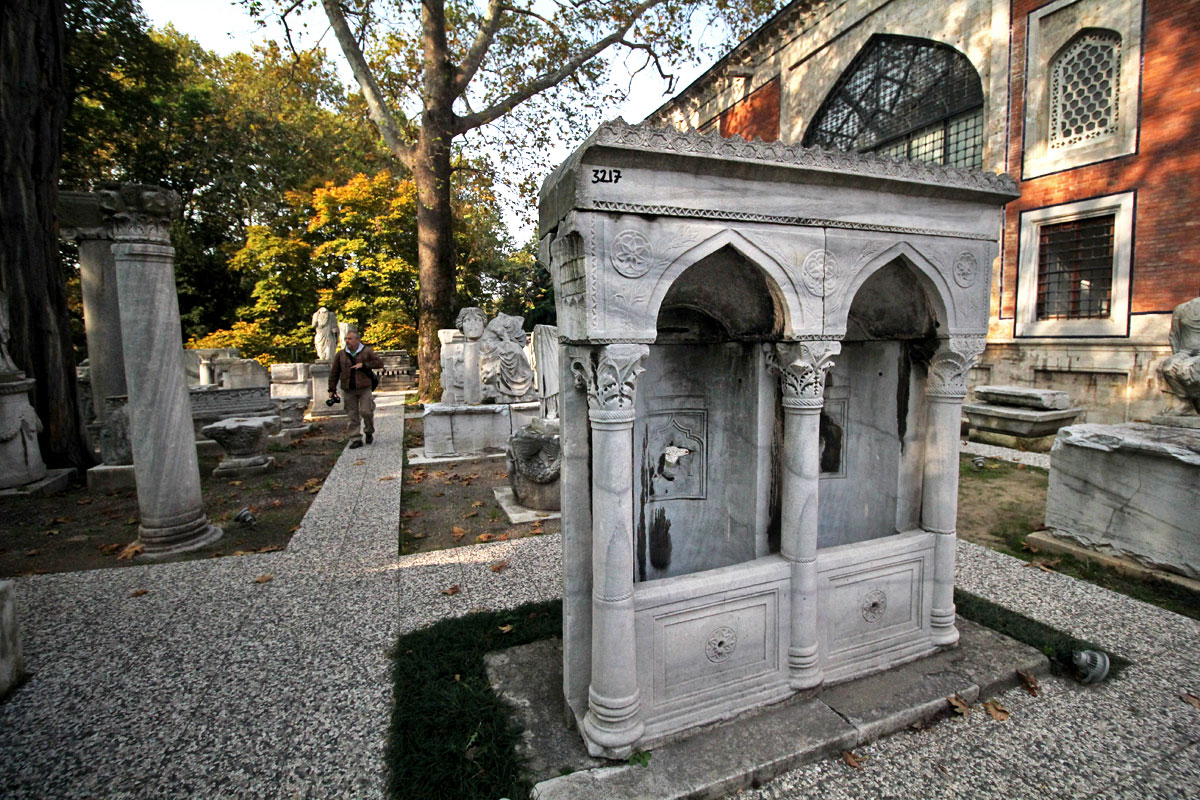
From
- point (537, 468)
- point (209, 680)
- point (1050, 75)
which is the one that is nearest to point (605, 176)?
point (209, 680)

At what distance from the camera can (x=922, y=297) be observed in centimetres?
347

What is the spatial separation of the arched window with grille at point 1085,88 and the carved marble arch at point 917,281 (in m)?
10.7

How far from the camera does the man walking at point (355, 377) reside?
955cm

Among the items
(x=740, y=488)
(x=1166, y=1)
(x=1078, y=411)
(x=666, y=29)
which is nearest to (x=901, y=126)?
(x=1166, y=1)

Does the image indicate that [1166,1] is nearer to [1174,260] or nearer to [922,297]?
[1174,260]

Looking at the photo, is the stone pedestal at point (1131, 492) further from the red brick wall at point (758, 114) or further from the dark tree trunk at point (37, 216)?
the red brick wall at point (758, 114)

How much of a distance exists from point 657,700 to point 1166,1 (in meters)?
13.5

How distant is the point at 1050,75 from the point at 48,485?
17.8m

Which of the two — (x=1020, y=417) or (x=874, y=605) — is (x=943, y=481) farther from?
(x=1020, y=417)

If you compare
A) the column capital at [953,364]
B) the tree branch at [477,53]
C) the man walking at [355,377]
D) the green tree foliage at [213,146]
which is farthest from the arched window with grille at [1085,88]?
the green tree foliage at [213,146]

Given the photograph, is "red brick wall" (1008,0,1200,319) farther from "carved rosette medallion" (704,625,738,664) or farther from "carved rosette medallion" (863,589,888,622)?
"carved rosette medallion" (704,625,738,664)

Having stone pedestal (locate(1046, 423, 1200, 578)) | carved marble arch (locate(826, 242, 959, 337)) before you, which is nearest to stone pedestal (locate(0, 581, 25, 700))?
carved marble arch (locate(826, 242, 959, 337))

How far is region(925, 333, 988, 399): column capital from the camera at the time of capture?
3.37m

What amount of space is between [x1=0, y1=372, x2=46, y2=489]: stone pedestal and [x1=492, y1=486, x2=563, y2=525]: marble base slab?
6233 millimetres
